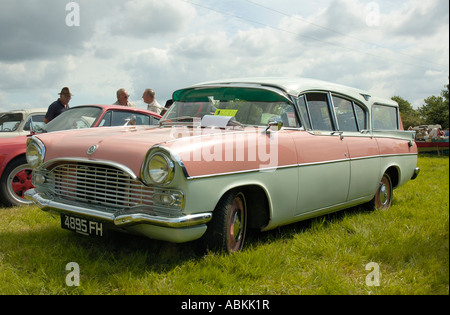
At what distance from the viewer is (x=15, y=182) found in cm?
566

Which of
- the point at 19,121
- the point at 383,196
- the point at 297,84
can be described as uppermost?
the point at 297,84

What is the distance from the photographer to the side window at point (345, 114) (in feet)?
15.8

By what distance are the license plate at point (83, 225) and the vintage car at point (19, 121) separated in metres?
3.85

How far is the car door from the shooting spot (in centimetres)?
395

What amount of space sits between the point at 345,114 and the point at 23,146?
4.24 meters

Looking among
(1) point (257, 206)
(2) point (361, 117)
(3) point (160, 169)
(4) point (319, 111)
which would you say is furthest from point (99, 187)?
(2) point (361, 117)

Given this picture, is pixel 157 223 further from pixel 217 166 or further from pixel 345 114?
pixel 345 114

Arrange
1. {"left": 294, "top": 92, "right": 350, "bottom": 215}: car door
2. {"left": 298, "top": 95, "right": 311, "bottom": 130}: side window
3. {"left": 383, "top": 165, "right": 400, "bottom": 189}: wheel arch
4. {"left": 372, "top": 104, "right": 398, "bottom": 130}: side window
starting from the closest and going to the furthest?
{"left": 294, "top": 92, "right": 350, "bottom": 215}: car door < {"left": 298, "top": 95, "right": 311, "bottom": 130}: side window < {"left": 372, "top": 104, "right": 398, "bottom": 130}: side window < {"left": 383, "top": 165, "right": 400, "bottom": 189}: wheel arch

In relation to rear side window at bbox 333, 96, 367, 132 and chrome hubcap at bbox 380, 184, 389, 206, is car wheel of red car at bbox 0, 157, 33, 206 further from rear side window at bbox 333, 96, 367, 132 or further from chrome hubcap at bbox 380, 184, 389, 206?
chrome hubcap at bbox 380, 184, 389, 206

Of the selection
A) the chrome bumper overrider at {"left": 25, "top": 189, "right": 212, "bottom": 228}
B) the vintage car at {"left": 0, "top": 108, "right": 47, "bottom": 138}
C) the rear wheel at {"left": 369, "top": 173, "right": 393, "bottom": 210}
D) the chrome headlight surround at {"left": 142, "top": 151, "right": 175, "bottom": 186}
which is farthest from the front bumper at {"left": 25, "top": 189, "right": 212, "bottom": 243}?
the vintage car at {"left": 0, "top": 108, "right": 47, "bottom": 138}

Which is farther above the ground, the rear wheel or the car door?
the car door

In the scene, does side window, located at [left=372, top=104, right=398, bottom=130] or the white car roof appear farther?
side window, located at [left=372, top=104, right=398, bottom=130]
